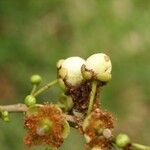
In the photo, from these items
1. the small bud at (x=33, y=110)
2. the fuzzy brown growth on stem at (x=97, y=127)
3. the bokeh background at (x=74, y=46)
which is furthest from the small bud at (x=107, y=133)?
the bokeh background at (x=74, y=46)

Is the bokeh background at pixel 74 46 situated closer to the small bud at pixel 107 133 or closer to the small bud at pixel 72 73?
the small bud at pixel 72 73

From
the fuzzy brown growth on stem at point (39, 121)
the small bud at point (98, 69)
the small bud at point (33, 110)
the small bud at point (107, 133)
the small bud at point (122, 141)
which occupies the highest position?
the small bud at point (98, 69)

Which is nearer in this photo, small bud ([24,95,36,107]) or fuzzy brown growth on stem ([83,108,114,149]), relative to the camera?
fuzzy brown growth on stem ([83,108,114,149])

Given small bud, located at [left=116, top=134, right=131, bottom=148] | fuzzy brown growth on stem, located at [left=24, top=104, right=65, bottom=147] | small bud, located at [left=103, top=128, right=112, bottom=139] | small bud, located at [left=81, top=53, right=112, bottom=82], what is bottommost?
small bud, located at [left=116, top=134, right=131, bottom=148]

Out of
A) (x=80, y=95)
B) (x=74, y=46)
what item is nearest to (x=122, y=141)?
(x=80, y=95)

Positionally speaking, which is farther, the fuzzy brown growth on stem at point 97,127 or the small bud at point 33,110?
the small bud at point 33,110

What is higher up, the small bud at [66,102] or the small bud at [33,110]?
the small bud at [66,102]

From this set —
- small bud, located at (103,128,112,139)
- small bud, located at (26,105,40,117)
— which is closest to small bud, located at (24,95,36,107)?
small bud, located at (26,105,40,117)

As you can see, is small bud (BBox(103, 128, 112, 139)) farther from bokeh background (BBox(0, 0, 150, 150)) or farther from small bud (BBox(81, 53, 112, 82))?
bokeh background (BBox(0, 0, 150, 150))
